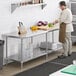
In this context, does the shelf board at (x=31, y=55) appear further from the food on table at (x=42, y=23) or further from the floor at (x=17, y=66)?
the food on table at (x=42, y=23)

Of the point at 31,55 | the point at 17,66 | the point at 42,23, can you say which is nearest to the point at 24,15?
the point at 42,23

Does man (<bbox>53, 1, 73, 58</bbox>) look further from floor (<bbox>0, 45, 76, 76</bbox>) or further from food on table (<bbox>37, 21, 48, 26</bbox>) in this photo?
food on table (<bbox>37, 21, 48, 26</bbox>)

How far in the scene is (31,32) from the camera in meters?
5.80

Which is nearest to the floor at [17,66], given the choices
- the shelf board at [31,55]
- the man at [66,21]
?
the shelf board at [31,55]

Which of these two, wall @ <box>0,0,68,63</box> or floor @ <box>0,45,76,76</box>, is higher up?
wall @ <box>0,0,68,63</box>

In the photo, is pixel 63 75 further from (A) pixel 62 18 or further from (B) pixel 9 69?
(A) pixel 62 18

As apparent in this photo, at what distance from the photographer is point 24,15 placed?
6098 millimetres

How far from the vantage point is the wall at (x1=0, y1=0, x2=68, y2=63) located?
549cm

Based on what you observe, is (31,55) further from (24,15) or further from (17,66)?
(24,15)

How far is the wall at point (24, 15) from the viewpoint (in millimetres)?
5488

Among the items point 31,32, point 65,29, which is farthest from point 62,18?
point 31,32

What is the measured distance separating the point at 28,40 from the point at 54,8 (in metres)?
1.53

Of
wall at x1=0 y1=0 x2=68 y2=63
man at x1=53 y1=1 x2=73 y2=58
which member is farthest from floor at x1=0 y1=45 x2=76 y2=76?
wall at x1=0 y1=0 x2=68 y2=63

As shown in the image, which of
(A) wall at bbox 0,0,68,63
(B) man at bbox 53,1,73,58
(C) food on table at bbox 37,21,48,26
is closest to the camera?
(A) wall at bbox 0,0,68,63
